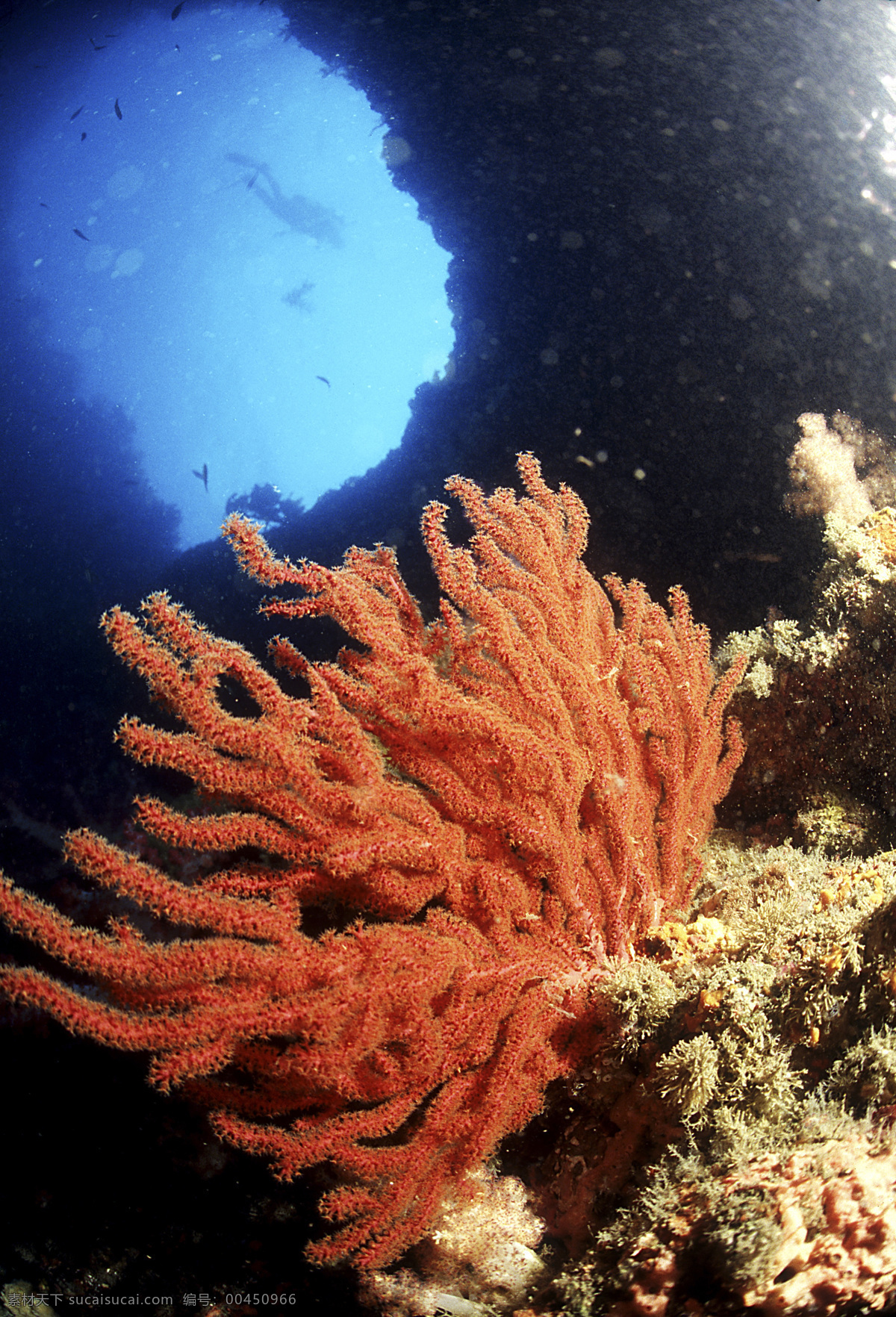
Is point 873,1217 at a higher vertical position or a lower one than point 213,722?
lower

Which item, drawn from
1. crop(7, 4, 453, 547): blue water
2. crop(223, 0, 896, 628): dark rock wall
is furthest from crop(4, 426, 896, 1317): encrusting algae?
crop(7, 4, 453, 547): blue water

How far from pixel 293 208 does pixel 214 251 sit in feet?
3.47

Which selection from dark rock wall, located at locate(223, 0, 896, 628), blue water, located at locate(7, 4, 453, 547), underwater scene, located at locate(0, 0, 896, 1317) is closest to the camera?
underwater scene, located at locate(0, 0, 896, 1317)

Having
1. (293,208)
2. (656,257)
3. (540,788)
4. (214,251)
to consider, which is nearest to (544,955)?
(540,788)

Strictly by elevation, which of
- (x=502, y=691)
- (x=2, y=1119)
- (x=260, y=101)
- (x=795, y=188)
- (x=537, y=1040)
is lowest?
(x=537, y=1040)

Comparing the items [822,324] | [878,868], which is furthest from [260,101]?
[878,868]

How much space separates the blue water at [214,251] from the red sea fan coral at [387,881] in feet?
10.2

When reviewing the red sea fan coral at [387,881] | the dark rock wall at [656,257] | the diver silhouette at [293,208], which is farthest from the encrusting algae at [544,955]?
the diver silhouette at [293,208]

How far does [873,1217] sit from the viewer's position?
1132 mm

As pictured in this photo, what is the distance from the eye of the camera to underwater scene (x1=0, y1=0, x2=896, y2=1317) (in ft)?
4.68

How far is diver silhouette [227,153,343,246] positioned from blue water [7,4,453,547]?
0.02 metres

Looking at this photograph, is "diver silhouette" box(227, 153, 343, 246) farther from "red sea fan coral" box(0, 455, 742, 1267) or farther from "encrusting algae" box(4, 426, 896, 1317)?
"red sea fan coral" box(0, 455, 742, 1267)

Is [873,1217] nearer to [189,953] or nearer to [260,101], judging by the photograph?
[189,953]

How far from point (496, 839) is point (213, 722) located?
0.91 meters
